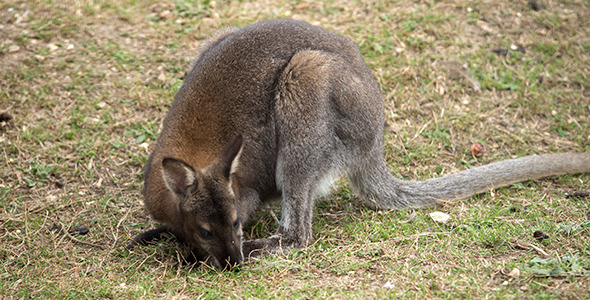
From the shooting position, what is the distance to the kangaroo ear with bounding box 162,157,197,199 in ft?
12.0

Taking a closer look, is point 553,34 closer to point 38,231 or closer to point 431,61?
point 431,61

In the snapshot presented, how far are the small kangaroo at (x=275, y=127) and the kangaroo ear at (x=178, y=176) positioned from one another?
0.10m

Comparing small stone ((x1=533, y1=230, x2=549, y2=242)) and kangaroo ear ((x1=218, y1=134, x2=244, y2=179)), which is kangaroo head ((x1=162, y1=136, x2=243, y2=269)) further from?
small stone ((x1=533, y1=230, x2=549, y2=242))

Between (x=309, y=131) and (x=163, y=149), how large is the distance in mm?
1095

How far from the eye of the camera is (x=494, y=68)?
639 cm

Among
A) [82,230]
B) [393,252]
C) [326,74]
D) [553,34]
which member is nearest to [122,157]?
[82,230]

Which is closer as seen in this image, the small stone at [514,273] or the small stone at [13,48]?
the small stone at [514,273]

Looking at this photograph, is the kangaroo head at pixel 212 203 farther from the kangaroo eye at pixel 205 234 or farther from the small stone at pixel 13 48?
the small stone at pixel 13 48

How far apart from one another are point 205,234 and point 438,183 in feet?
6.80

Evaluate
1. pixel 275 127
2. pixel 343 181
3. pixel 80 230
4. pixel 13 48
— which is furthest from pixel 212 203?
pixel 13 48

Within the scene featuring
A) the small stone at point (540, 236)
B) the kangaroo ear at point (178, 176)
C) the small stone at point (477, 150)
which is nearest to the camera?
the kangaroo ear at point (178, 176)

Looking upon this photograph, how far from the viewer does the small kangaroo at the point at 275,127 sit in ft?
13.9

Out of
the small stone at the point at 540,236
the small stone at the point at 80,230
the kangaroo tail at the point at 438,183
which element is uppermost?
the small stone at the point at 540,236

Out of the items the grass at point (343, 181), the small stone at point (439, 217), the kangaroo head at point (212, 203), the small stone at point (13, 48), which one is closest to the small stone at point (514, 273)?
the grass at point (343, 181)
